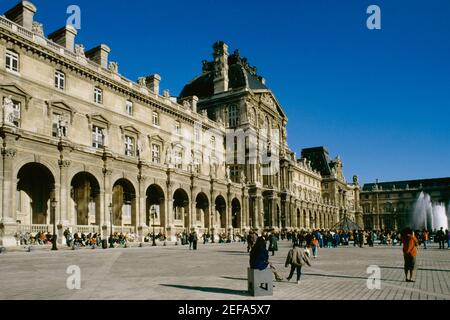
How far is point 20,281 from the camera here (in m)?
12.4

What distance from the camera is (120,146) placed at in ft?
131

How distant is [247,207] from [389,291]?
47.9m

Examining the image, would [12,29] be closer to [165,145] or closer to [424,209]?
[165,145]

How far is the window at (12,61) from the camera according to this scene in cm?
3003

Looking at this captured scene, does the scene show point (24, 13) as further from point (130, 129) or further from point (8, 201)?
point (8, 201)

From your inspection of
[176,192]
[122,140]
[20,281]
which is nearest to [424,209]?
[176,192]

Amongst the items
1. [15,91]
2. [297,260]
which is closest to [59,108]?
[15,91]

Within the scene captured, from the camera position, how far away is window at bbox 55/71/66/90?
3406cm

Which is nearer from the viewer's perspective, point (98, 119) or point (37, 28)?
point (37, 28)

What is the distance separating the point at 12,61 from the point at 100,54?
10508 millimetres

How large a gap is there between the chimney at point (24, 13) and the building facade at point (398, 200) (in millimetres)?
123631

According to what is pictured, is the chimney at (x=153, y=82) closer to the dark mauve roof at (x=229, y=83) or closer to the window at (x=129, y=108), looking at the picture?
the window at (x=129, y=108)

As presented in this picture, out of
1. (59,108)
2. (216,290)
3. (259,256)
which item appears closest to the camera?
(259,256)

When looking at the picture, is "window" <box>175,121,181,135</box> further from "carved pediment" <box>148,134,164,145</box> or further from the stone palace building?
"carved pediment" <box>148,134,164,145</box>
